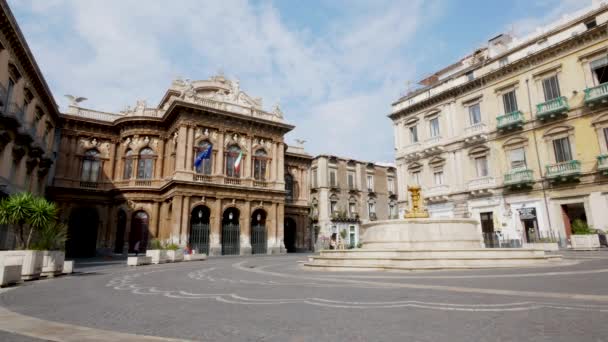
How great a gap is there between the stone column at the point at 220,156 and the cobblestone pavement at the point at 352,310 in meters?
22.9

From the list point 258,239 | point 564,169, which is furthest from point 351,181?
point 564,169

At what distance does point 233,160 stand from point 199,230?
6.99m

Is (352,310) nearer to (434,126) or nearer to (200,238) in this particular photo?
(200,238)

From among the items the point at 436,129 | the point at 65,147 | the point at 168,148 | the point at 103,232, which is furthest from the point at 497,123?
the point at 65,147

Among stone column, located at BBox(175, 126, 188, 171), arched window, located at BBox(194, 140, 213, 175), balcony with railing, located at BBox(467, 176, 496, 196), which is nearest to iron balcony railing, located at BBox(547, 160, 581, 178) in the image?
balcony with railing, located at BBox(467, 176, 496, 196)

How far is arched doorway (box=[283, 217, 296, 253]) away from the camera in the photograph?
3928cm

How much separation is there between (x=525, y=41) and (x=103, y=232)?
3651 cm

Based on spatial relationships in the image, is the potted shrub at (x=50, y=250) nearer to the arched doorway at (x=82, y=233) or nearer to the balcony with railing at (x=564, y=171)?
the arched doorway at (x=82, y=233)

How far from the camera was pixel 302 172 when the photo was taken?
4094 centimetres

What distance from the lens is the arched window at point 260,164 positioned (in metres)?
33.8

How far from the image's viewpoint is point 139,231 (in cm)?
3105

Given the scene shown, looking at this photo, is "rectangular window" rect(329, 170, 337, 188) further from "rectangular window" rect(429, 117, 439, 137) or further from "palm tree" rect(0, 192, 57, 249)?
"palm tree" rect(0, 192, 57, 249)

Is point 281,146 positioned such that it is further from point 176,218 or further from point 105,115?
point 105,115

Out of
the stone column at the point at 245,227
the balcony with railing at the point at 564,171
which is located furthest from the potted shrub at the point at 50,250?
the balcony with railing at the point at 564,171
